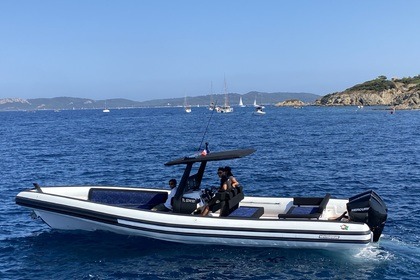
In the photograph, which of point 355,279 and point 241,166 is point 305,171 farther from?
point 355,279

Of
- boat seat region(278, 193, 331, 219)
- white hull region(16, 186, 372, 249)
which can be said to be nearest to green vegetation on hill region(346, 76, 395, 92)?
boat seat region(278, 193, 331, 219)

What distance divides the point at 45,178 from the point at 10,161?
922cm

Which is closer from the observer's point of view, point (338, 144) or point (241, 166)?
point (241, 166)

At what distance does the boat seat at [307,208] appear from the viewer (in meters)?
12.8

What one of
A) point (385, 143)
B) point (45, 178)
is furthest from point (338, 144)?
point (45, 178)

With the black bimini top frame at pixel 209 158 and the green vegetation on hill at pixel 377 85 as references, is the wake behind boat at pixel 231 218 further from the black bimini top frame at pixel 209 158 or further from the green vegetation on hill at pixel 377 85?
the green vegetation on hill at pixel 377 85

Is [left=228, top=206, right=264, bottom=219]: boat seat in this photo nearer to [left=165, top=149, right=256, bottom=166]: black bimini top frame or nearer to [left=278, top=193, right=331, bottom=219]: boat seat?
[left=278, top=193, right=331, bottom=219]: boat seat

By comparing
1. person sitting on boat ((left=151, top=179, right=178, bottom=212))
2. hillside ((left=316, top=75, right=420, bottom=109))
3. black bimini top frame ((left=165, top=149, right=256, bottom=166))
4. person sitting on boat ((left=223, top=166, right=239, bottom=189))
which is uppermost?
hillside ((left=316, top=75, right=420, bottom=109))

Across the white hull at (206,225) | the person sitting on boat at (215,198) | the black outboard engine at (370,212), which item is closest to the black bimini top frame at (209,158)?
the person sitting on boat at (215,198)

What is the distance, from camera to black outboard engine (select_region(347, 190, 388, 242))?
12234 millimetres

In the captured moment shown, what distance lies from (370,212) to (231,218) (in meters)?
3.69

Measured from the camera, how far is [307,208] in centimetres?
1387

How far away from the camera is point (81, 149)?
140 feet

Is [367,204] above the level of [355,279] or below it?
above
